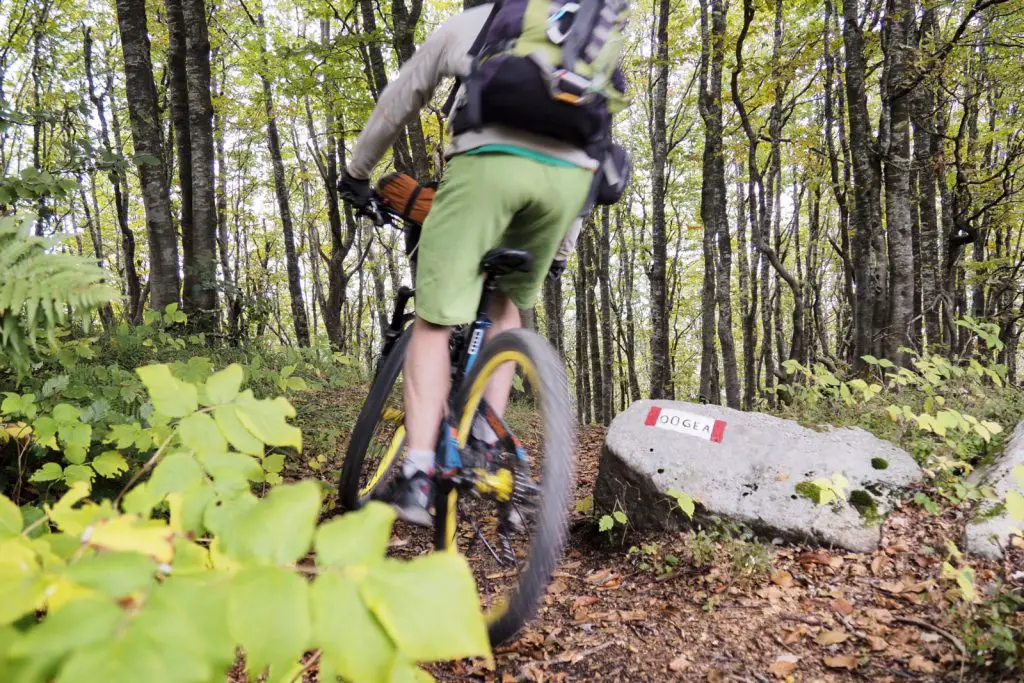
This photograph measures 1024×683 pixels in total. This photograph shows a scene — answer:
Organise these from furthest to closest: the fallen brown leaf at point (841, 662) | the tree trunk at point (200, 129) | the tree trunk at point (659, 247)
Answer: the tree trunk at point (659, 247)
the tree trunk at point (200, 129)
the fallen brown leaf at point (841, 662)

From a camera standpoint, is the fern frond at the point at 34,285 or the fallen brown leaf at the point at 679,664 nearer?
the fern frond at the point at 34,285

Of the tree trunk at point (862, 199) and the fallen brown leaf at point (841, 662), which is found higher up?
the tree trunk at point (862, 199)

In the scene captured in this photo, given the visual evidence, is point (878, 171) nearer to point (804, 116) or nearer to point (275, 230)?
point (804, 116)

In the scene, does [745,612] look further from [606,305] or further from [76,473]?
[606,305]

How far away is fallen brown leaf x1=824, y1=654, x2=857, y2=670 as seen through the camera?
6.87ft

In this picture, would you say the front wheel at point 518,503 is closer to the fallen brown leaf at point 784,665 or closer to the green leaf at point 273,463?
the green leaf at point 273,463

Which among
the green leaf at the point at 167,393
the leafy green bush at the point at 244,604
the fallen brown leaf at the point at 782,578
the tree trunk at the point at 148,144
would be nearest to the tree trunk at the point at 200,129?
the tree trunk at the point at 148,144

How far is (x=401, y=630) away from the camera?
22.1 inches

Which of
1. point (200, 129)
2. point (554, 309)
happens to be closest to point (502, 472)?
point (200, 129)

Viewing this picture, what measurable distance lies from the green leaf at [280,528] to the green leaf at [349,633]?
6 centimetres

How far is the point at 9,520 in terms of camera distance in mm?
729

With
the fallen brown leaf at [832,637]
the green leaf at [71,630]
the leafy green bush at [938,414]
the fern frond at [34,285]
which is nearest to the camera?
the green leaf at [71,630]

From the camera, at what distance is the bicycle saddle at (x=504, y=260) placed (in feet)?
6.56

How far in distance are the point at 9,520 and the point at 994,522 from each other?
3502 millimetres
